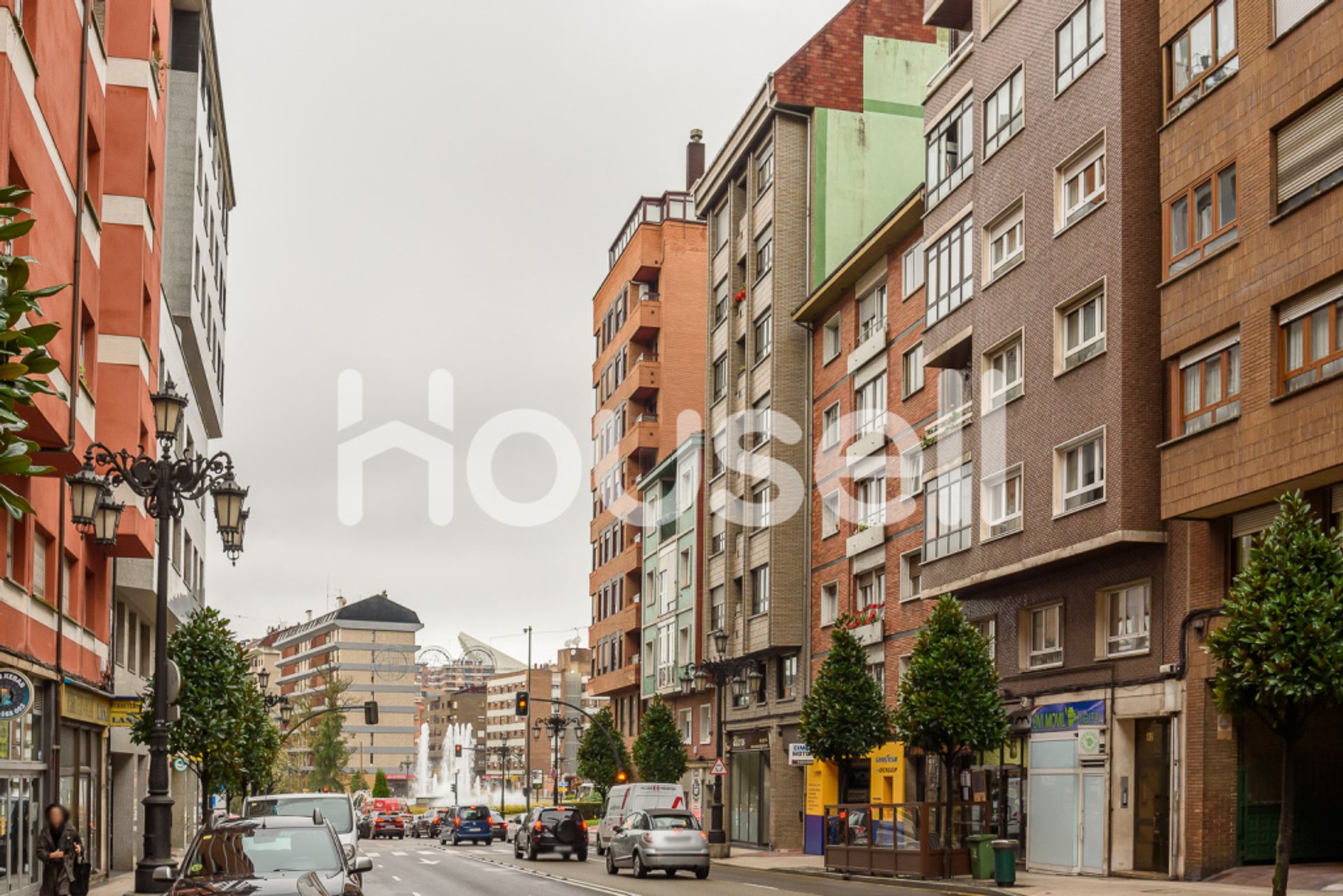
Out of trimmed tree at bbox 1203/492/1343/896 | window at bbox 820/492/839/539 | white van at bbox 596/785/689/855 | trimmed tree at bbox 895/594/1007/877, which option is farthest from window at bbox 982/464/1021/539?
window at bbox 820/492/839/539

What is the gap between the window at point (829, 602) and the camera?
4912 cm

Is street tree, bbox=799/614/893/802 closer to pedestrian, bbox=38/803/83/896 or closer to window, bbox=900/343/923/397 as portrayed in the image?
window, bbox=900/343/923/397

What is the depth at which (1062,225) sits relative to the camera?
32.2 m

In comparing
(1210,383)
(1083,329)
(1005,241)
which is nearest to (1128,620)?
(1210,383)

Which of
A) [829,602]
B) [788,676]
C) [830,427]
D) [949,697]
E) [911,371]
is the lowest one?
[788,676]

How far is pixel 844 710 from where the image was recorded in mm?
38594

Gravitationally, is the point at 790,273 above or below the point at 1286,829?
above

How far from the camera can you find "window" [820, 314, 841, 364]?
50250mm

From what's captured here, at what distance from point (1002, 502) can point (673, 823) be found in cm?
991

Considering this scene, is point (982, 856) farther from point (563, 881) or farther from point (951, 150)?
point (951, 150)

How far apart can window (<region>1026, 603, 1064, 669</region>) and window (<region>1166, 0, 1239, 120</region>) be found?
10520 mm

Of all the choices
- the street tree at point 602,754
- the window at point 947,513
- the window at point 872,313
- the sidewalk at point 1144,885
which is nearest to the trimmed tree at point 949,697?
the sidewalk at point 1144,885

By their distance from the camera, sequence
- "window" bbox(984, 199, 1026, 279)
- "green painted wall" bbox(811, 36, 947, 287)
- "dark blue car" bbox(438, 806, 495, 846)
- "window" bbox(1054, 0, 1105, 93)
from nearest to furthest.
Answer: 1. "window" bbox(1054, 0, 1105, 93)
2. "window" bbox(984, 199, 1026, 279)
3. "green painted wall" bbox(811, 36, 947, 287)
4. "dark blue car" bbox(438, 806, 495, 846)

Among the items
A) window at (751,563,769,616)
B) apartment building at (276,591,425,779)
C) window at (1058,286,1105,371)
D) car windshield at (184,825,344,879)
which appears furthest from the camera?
apartment building at (276,591,425,779)
